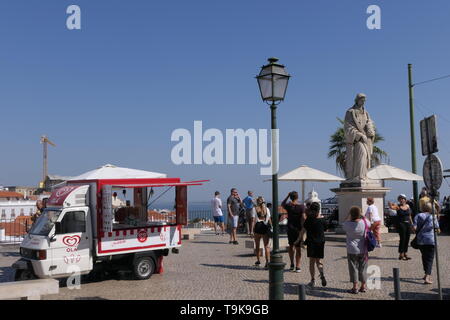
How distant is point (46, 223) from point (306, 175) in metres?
12.3

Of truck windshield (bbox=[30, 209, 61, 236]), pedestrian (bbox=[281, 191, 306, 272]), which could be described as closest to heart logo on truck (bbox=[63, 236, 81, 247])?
truck windshield (bbox=[30, 209, 61, 236])

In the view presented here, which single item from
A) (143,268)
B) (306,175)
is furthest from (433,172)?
(306,175)

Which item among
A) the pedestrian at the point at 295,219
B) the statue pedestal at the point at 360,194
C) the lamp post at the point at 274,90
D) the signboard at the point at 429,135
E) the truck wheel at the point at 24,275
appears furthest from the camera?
the statue pedestal at the point at 360,194

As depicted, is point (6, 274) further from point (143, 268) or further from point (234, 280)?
point (234, 280)

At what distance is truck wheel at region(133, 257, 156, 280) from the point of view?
10.2m

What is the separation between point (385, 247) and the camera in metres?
14.9

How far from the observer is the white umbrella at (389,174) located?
18670 mm

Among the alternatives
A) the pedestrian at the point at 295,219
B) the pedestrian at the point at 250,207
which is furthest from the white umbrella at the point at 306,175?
the pedestrian at the point at 295,219

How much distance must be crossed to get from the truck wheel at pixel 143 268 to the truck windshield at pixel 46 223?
6.65 feet

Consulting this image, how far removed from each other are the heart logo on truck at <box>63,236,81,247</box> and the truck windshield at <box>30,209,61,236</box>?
38cm

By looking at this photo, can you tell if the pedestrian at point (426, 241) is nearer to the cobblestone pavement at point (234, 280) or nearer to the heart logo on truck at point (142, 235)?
the cobblestone pavement at point (234, 280)
